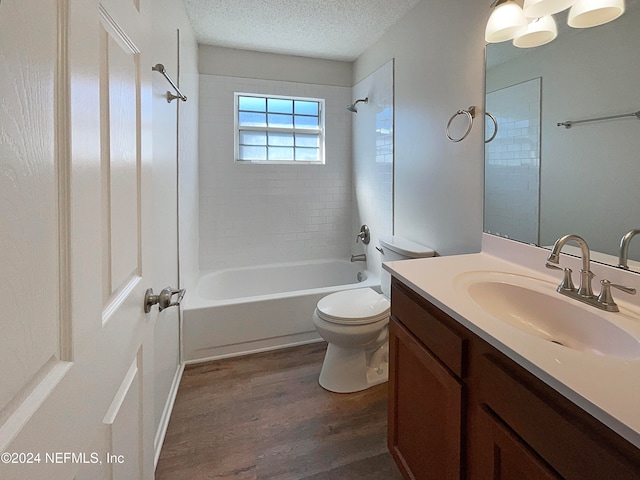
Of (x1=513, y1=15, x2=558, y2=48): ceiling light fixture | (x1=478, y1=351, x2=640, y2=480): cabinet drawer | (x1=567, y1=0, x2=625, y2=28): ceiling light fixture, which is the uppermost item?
(x1=513, y1=15, x2=558, y2=48): ceiling light fixture

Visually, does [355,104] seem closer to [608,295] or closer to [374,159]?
[374,159]

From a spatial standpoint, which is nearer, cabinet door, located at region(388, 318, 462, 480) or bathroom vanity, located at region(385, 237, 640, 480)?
bathroom vanity, located at region(385, 237, 640, 480)

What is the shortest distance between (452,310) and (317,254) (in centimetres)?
249

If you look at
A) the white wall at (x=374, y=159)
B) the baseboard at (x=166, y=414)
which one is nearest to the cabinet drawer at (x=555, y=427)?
the baseboard at (x=166, y=414)

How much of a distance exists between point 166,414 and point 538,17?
95.4 inches

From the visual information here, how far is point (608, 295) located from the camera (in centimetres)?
98

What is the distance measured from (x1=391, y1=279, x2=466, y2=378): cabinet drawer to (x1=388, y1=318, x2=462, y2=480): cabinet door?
0.03 metres

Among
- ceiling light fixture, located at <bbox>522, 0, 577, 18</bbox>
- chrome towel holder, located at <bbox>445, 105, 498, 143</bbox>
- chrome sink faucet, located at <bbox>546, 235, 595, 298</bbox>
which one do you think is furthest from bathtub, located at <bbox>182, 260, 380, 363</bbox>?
ceiling light fixture, located at <bbox>522, 0, 577, 18</bbox>

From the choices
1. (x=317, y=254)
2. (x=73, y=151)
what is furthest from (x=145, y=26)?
(x=317, y=254)

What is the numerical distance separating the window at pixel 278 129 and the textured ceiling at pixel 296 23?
0.44 metres

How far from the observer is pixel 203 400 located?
1894 millimetres

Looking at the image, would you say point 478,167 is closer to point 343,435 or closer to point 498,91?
point 498,91

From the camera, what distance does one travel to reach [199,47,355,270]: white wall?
2.99 meters

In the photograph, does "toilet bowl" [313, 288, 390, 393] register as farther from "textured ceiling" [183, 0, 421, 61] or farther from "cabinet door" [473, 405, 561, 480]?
"textured ceiling" [183, 0, 421, 61]
